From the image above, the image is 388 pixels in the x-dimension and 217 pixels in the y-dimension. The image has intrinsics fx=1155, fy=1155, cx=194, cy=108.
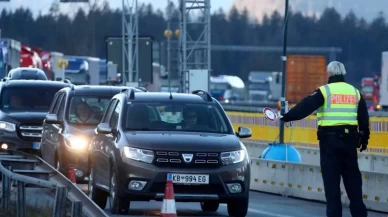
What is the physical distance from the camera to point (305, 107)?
1195cm

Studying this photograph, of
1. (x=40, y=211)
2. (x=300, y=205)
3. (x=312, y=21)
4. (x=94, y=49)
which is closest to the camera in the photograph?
(x=40, y=211)

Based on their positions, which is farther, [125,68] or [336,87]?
[125,68]

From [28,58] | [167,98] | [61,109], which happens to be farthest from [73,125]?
[28,58]

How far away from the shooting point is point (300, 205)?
16.7 meters

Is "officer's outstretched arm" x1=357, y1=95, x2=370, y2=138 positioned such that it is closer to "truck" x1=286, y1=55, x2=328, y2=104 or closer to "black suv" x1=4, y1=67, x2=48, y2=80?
"black suv" x1=4, y1=67, x2=48, y2=80

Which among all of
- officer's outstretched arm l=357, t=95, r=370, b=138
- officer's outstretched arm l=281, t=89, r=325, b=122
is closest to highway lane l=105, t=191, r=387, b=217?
officer's outstretched arm l=281, t=89, r=325, b=122

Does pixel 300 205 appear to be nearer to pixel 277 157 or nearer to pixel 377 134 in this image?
pixel 277 157

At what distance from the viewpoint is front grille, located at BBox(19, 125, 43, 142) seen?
20.5 metres

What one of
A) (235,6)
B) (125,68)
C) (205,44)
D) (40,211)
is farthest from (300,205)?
(235,6)

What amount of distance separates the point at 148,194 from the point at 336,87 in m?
2.42

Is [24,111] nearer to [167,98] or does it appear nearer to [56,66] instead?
[167,98]

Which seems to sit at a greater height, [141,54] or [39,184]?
[39,184]

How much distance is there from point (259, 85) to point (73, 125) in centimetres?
9063

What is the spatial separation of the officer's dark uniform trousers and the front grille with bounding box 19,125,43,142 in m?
9.41
